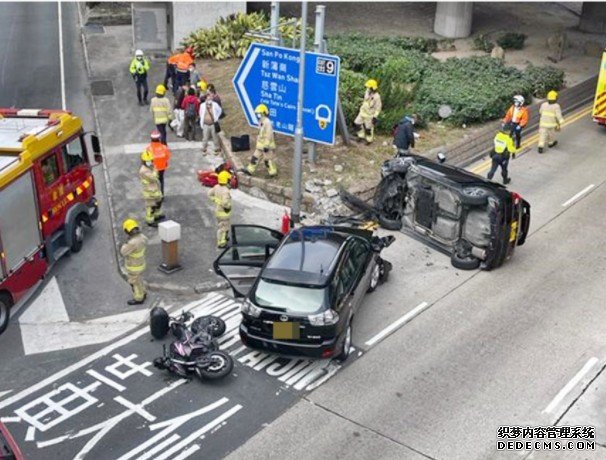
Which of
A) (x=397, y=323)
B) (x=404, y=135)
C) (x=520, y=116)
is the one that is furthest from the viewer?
A: (x=520, y=116)

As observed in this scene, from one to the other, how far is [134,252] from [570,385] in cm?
711

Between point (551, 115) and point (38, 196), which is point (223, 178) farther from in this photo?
point (551, 115)

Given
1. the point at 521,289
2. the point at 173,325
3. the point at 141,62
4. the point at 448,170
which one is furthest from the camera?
the point at 141,62

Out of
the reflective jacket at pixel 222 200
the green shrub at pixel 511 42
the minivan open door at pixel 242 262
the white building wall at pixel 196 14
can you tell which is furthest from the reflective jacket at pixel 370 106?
the green shrub at pixel 511 42

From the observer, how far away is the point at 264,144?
17516 mm

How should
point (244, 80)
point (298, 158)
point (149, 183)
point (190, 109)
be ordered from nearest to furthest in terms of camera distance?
1. point (149, 183)
2. point (298, 158)
3. point (244, 80)
4. point (190, 109)

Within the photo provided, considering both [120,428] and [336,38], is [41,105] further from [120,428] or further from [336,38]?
[120,428]

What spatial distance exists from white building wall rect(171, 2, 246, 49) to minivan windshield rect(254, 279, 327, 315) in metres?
17.2

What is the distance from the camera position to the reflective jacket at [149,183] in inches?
617

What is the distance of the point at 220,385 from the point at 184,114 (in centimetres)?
1071

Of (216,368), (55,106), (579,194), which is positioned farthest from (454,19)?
(216,368)

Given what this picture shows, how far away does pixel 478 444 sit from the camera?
10.2m

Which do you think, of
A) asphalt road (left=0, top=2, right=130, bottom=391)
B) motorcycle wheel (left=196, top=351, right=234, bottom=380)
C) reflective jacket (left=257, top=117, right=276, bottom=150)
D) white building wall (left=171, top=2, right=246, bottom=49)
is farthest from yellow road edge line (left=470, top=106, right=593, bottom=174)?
white building wall (left=171, top=2, right=246, bottom=49)

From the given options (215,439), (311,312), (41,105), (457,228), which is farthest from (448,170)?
(41,105)
